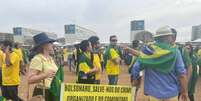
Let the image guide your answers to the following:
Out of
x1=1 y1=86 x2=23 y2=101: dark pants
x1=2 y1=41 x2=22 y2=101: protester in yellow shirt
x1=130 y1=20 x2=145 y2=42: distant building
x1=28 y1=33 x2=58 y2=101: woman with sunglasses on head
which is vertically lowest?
x1=1 y1=86 x2=23 y2=101: dark pants

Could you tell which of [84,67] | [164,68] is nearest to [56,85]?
[164,68]

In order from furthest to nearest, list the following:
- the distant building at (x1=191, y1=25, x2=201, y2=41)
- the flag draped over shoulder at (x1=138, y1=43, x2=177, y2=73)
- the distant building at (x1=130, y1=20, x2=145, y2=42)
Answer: the distant building at (x1=191, y1=25, x2=201, y2=41), the distant building at (x1=130, y1=20, x2=145, y2=42), the flag draped over shoulder at (x1=138, y1=43, x2=177, y2=73)

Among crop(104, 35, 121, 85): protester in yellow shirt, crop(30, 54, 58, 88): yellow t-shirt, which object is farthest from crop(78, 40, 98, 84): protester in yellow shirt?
crop(104, 35, 121, 85): protester in yellow shirt

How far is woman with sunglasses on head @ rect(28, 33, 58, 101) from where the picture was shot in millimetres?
5707

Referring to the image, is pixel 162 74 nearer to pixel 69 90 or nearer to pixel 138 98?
pixel 69 90

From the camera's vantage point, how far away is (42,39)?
598cm

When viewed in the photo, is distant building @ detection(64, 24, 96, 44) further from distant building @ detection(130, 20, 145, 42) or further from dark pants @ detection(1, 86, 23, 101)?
dark pants @ detection(1, 86, 23, 101)

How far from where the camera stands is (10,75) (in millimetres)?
10469

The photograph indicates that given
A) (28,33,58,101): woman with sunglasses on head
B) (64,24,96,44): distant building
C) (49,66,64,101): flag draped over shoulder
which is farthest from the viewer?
(64,24,96,44): distant building

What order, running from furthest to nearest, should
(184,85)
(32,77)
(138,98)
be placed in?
(138,98) < (184,85) < (32,77)

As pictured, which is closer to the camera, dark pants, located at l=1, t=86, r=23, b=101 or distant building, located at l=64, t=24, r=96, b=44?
dark pants, located at l=1, t=86, r=23, b=101

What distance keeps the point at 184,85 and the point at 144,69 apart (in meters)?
0.61

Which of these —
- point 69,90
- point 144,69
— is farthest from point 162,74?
point 69,90

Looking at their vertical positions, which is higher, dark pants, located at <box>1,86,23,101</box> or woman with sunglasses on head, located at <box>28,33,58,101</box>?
woman with sunglasses on head, located at <box>28,33,58,101</box>
